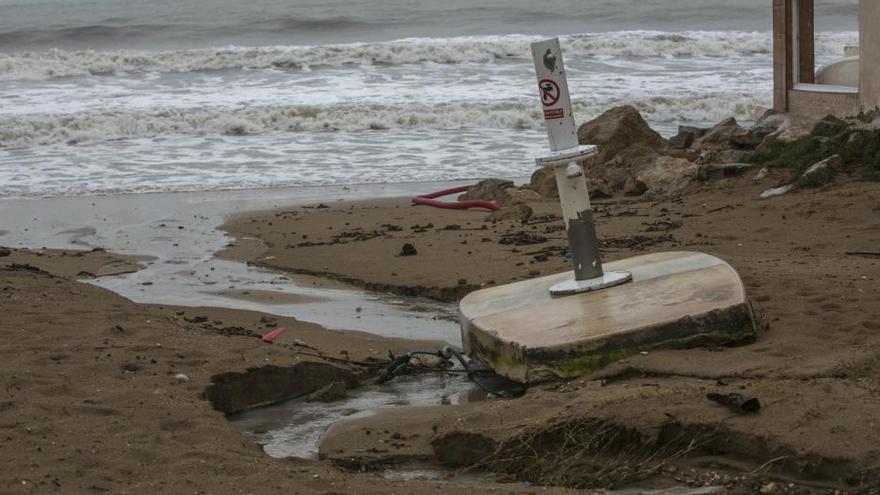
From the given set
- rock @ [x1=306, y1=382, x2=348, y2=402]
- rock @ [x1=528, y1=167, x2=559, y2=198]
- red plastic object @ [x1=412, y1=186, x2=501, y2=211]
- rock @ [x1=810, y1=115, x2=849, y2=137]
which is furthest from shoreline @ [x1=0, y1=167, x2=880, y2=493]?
rock @ [x1=528, y1=167, x2=559, y2=198]

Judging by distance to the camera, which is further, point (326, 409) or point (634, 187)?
point (634, 187)

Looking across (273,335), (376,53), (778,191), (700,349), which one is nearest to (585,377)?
(700,349)

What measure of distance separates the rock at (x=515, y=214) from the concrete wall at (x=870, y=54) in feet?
13.3

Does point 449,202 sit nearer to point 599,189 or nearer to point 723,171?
point 599,189

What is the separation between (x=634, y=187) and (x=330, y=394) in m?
7.30

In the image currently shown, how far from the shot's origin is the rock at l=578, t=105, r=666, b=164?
45.3ft

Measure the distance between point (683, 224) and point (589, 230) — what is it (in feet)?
13.2

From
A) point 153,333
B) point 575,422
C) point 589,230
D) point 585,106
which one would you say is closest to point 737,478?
point 575,422

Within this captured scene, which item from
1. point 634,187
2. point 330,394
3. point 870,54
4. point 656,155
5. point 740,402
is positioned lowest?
point 634,187

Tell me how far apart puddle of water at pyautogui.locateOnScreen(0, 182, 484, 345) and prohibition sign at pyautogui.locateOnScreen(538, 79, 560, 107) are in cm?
164

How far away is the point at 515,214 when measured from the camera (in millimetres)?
11203

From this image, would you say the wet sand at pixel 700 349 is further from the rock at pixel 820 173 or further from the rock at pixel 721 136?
the rock at pixel 721 136

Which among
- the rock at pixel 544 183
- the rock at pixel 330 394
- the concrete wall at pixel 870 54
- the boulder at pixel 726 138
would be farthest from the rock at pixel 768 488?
the boulder at pixel 726 138

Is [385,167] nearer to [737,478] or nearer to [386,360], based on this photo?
[386,360]
